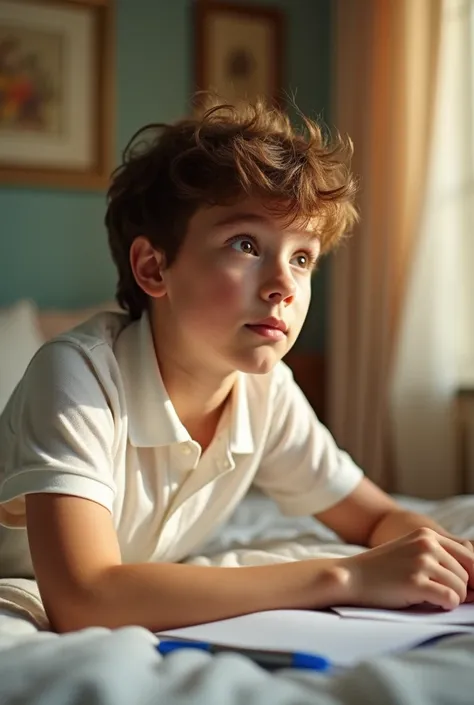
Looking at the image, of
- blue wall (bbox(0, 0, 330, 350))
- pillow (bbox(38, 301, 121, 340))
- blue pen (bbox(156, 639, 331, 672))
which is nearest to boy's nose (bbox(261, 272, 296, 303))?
blue pen (bbox(156, 639, 331, 672))

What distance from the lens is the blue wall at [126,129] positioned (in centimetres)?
267

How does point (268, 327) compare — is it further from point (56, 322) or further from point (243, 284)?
point (56, 322)

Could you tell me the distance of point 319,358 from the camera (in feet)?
9.64

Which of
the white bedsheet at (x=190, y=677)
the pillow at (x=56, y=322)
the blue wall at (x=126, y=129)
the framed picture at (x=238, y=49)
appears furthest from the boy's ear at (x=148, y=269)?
the framed picture at (x=238, y=49)

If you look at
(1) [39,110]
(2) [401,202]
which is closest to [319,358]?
(2) [401,202]

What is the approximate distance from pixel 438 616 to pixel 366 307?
1.83 meters

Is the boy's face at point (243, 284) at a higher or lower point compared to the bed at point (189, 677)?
higher

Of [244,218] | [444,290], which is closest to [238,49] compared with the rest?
[444,290]

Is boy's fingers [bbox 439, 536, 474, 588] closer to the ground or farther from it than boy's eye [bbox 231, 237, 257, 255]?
closer to the ground

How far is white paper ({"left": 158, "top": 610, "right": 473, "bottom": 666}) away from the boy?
0.03 meters

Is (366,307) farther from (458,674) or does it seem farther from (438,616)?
(458,674)

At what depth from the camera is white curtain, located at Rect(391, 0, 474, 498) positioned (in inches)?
91.4

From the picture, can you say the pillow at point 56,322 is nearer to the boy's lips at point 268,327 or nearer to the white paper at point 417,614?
the boy's lips at point 268,327

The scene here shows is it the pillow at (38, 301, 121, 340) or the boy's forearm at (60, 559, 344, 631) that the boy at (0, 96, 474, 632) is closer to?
the boy's forearm at (60, 559, 344, 631)
